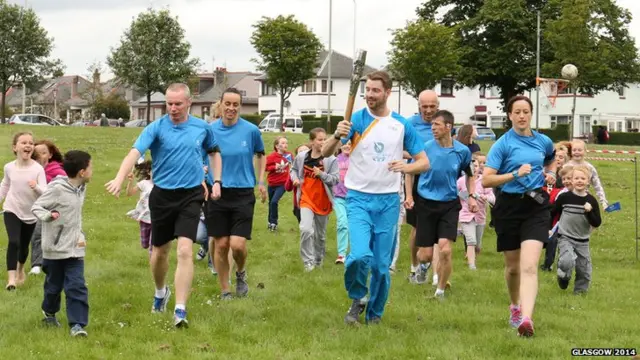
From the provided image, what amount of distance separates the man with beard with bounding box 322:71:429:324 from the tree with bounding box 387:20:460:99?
45669mm

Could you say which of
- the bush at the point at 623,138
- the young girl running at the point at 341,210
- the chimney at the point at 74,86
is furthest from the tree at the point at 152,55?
the chimney at the point at 74,86

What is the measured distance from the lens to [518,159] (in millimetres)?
7906

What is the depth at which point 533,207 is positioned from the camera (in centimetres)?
791

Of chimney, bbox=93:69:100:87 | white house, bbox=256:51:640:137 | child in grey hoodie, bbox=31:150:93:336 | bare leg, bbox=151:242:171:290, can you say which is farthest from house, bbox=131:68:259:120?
child in grey hoodie, bbox=31:150:93:336

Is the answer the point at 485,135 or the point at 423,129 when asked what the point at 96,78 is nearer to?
the point at 485,135

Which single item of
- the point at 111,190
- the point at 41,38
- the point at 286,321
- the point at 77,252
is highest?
the point at 41,38

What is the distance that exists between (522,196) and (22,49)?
47872 millimetres

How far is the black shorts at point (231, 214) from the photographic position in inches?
370

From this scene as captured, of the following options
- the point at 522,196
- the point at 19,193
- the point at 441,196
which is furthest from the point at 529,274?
the point at 19,193

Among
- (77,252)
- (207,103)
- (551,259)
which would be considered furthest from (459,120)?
(77,252)

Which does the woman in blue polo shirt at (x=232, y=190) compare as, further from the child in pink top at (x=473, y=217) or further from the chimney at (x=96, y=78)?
the chimney at (x=96, y=78)

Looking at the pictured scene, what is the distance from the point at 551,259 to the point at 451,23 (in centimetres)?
5144

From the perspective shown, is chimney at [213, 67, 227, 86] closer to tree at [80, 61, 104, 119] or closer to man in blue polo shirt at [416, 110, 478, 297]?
tree at [80, 61, 104, 119]

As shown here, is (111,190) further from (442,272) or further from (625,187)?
(625,187)
